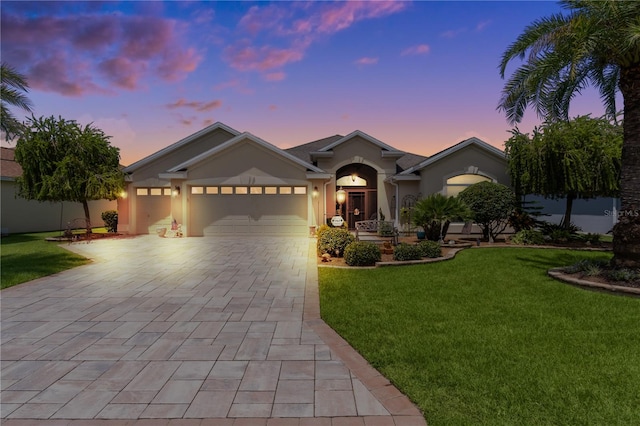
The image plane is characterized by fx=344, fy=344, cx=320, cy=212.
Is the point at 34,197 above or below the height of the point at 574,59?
below

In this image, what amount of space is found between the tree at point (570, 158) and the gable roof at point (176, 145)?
1540 cm

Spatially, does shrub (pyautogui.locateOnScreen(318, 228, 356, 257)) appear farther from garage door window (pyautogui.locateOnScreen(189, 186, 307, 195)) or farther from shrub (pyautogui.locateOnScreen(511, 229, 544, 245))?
shrub (pyautogui.locateOnScreen(511, 229, 544, 245))

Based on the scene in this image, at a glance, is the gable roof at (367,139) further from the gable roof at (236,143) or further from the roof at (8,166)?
the roof at (8,166)

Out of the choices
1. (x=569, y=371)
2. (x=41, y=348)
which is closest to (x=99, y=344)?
(x=41, y=348)

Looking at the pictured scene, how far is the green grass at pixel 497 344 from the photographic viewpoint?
315 centimetres

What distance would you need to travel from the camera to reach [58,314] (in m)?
6.07

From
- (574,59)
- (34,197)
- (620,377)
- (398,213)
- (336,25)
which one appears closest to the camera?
(620,377)

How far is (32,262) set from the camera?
442 inches

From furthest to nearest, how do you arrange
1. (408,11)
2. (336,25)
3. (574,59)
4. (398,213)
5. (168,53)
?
(398,213) → (168,53) → (336,25) → (408,11) → (574,59)

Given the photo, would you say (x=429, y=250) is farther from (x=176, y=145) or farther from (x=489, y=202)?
(x=176, y=145)

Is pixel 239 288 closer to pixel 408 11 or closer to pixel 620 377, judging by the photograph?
pixel 620 377

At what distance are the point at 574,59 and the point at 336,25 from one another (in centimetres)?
868

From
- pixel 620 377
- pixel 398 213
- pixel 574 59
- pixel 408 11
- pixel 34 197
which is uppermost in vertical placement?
pixel 408 11

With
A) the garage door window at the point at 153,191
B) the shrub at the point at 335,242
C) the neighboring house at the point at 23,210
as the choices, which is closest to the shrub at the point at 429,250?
the shrub at the point at 335,242
